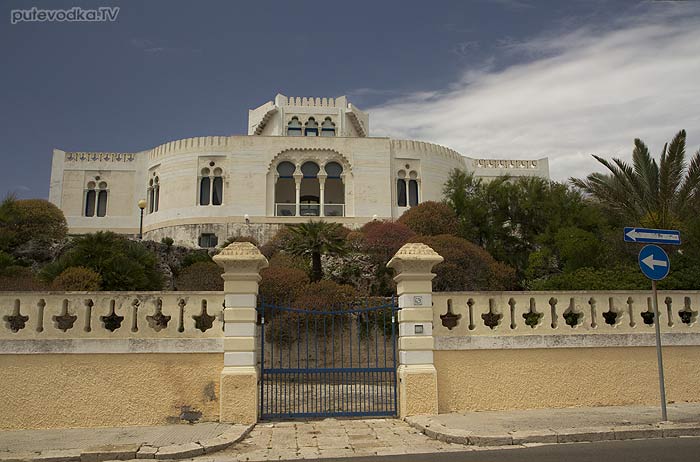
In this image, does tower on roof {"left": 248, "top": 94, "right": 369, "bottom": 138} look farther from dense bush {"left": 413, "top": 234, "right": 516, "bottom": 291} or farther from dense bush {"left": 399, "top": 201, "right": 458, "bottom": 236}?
dense bush {"left": 413, "top": 234, "right": 516, "bottom": 291}

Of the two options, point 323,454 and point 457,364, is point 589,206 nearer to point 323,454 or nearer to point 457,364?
point 457,364

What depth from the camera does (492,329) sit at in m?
9.93

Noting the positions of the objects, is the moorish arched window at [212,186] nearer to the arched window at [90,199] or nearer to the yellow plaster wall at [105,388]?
the arched window at [90,199]

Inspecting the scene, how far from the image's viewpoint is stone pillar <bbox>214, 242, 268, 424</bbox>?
9.12 meters

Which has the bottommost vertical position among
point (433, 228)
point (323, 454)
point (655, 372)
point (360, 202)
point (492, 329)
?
point (323, 454)

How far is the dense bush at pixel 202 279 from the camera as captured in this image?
2430cm

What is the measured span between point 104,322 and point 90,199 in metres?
39.0

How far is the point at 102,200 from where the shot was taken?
4512 centimetres

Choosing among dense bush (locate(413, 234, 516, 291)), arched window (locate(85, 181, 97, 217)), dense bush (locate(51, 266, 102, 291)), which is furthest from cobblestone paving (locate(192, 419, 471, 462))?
arched window (locate(85, 181, 97, 217))

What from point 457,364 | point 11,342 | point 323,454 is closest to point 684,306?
point 457,364

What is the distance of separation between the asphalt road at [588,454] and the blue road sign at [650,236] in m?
3.05

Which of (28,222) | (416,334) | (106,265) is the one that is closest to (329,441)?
(416,334)

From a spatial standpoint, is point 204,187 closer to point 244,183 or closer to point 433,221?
point 244,183

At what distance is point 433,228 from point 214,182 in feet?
58.5
